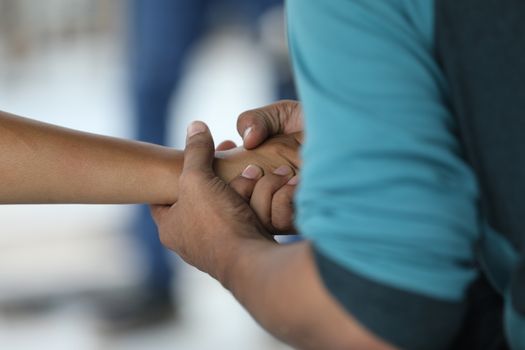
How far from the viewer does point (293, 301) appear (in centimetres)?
87

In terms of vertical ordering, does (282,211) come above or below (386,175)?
below

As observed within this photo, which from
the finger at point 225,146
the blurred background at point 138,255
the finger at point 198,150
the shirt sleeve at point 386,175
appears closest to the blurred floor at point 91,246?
the blurred background at point 138,255

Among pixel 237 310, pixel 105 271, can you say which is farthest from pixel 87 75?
pixel 237 310

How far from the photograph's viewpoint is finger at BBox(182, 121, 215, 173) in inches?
46.4

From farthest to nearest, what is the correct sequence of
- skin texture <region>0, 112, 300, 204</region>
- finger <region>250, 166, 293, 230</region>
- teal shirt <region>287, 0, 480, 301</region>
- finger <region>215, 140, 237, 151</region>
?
1. finger <region>215, 140, 237, 151</region>
2. skin texture <region>0, 112, 300, 204</region>
3. finger <region>250, 166, 293, 230</region>
4. teal shirt <region>287, 0, 480, 301</region>

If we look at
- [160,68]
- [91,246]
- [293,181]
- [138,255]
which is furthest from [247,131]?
[91,246]

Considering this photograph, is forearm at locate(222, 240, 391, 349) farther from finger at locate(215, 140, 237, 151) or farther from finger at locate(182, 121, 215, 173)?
finger at locate(215, 140, 237, 151)

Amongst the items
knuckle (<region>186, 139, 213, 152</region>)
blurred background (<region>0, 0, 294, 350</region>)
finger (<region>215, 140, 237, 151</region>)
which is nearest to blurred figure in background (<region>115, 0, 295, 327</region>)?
blurred background (<region>0, 0, 294, 350</region>)

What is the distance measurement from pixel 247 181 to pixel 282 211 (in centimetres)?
8

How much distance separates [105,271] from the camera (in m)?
3.50

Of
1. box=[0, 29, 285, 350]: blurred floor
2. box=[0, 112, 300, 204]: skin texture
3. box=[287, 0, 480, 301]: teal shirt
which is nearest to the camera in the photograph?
box=[287, 0, 480, 301]: teal shirt

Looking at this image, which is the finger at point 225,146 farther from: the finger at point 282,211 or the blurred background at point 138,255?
the blurred background at point 138,255

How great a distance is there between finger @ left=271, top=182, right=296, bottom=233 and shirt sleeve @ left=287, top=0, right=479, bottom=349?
12.4 inches

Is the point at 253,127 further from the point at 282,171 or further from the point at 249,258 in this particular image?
the point at 249,258
